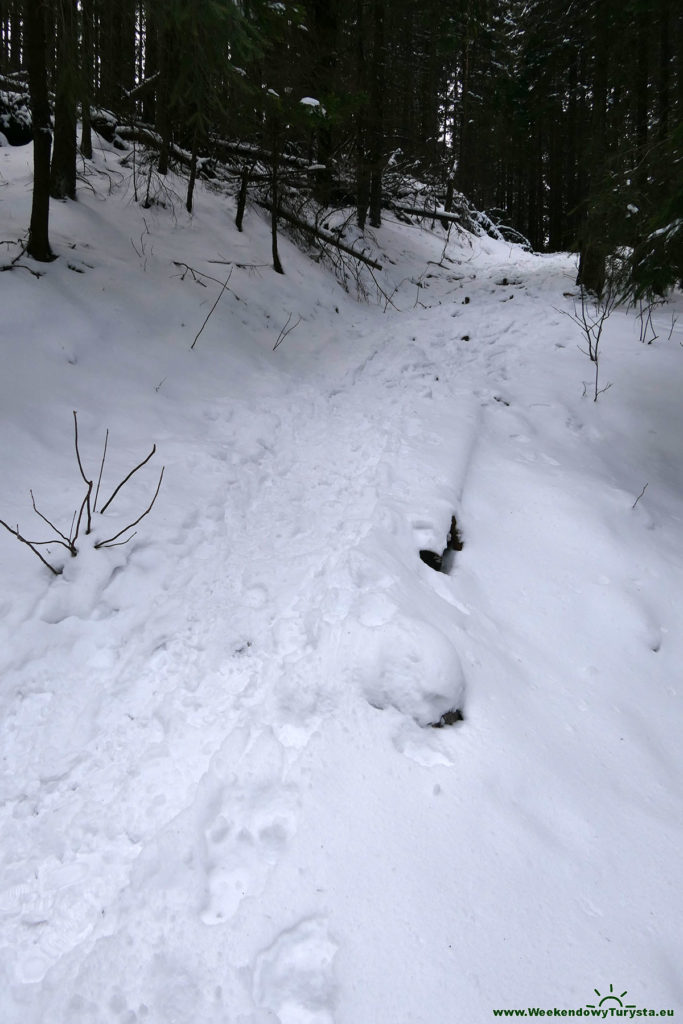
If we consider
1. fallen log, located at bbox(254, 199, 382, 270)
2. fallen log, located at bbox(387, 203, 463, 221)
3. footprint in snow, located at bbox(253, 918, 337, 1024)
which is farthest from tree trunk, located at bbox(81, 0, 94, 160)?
fallen log, located at bbox(387, 203, 463, 221)

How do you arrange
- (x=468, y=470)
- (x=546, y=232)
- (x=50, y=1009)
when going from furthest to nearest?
(x=546, y=232) < (x=468, y=470) < (x=50, y=1009)

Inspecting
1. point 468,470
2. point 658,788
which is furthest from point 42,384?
point 658,788

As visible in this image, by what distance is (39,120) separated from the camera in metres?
4.96

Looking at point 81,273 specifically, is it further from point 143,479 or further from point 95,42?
point 143,479

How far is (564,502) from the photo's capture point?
13.8 feet

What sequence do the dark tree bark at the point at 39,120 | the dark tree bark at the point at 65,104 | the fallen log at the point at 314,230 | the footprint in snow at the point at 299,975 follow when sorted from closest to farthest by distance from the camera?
the footprint in snow at the point at 299,975 < the dark tree bark at the point at 65,104 < the dark tree bark at the point at 39,120 < the fallen log at the point at 314,230

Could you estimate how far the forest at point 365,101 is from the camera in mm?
4559

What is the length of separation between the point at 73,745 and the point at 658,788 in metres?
2.51

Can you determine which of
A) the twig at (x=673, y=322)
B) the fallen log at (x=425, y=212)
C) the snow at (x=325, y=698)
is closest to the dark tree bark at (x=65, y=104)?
the snow at (x=325, y=698)

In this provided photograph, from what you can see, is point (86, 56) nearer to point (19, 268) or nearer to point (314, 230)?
point (19, 268)

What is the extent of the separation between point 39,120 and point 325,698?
232 inches

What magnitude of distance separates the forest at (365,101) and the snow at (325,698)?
6.37 feet

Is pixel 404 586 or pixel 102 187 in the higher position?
pixel 102 187

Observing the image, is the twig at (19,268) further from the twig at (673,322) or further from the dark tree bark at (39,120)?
the twig at (673,322)
